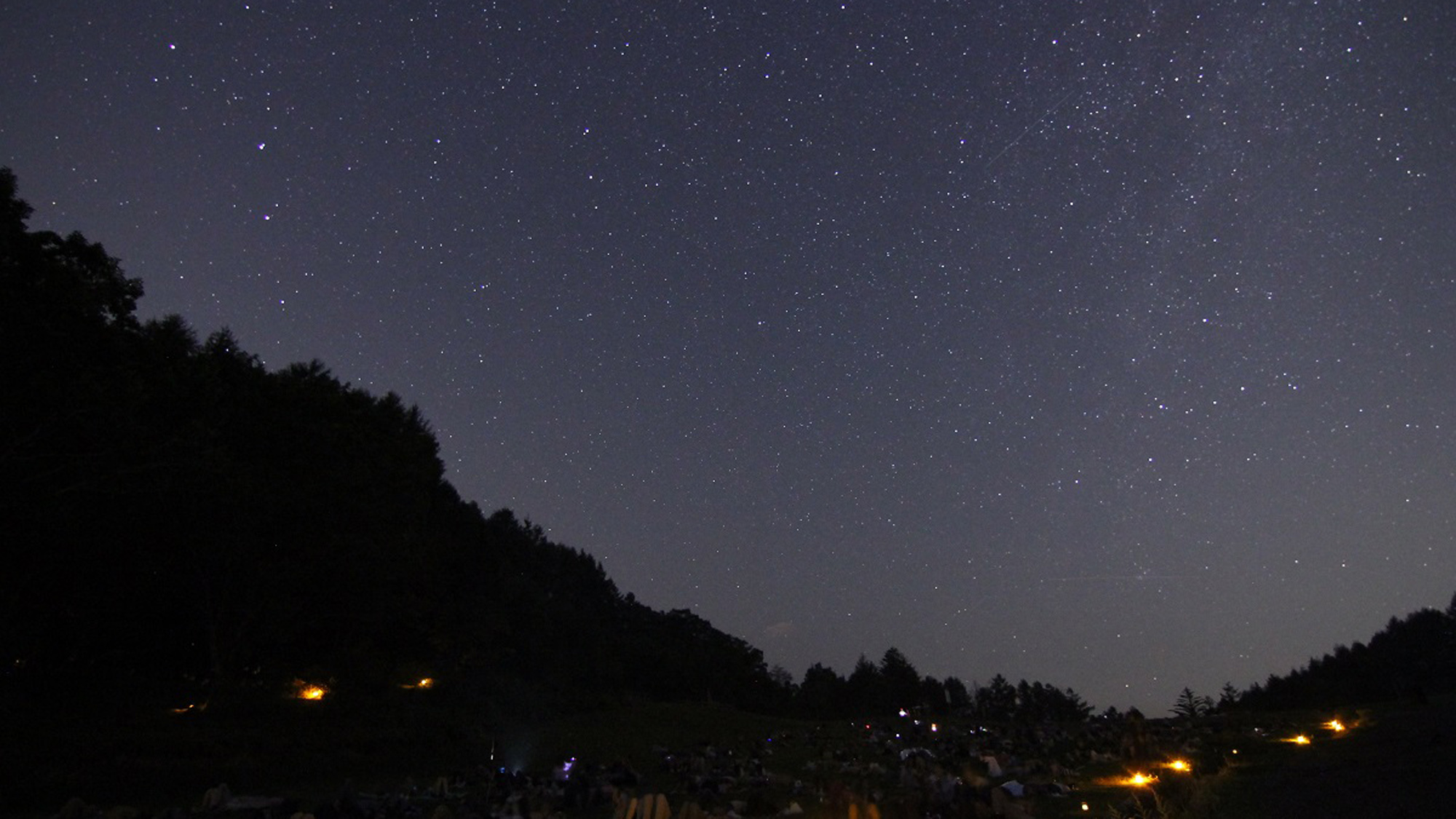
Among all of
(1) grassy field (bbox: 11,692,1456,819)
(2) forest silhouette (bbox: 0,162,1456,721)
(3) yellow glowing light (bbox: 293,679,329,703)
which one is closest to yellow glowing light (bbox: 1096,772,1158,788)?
(1) grassy field (bbox: 11,692,1456,819)

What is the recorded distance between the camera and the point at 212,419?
2814 centimetres

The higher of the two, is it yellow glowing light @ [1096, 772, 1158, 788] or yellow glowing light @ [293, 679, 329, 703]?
yellow glowing light @ [293, 679, 329, 703]

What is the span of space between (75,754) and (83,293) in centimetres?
1240

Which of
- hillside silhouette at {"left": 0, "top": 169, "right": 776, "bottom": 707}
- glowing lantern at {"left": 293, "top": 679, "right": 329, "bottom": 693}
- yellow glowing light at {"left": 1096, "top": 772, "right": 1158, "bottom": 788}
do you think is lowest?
yellow glowing light at {"left": 1096, "top": 772, "right": 1158, "bottom": 788}

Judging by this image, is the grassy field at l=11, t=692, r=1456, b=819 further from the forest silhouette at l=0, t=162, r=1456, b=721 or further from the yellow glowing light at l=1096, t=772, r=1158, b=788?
the forest silhouette at l=0, t=162, r=1456, b=721

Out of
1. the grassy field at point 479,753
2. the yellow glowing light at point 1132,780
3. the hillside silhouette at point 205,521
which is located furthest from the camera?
the hillside silhouette at point 205,521

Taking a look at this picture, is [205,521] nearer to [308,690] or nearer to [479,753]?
[308,690]

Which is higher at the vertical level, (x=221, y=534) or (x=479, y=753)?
(x=221, y=534)

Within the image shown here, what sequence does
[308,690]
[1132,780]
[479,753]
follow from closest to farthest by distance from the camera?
[1132,780] < [479,753] < [308,690]

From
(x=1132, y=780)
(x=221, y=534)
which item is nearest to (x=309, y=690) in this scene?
(x=221, y=534)

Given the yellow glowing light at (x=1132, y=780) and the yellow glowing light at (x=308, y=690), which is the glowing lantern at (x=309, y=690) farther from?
the yellow glowing light at (x=1132, y=780)

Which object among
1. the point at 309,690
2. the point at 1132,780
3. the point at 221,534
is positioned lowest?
the point at 1132,780

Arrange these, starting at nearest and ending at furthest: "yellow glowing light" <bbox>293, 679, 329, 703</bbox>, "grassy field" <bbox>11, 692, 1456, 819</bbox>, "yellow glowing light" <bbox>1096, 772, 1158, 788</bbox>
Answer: "grassy field" <bbox>11, 692, 1456, 819</bbox>, "yellow glowing light" <bbox>1096, 772, 1158, 788</bbox>, "yellow glowing light" <bbox>293, 679, 329, 703</bbox>

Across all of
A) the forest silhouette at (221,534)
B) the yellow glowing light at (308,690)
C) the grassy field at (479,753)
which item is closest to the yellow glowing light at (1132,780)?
the grassy field at (479,753)
